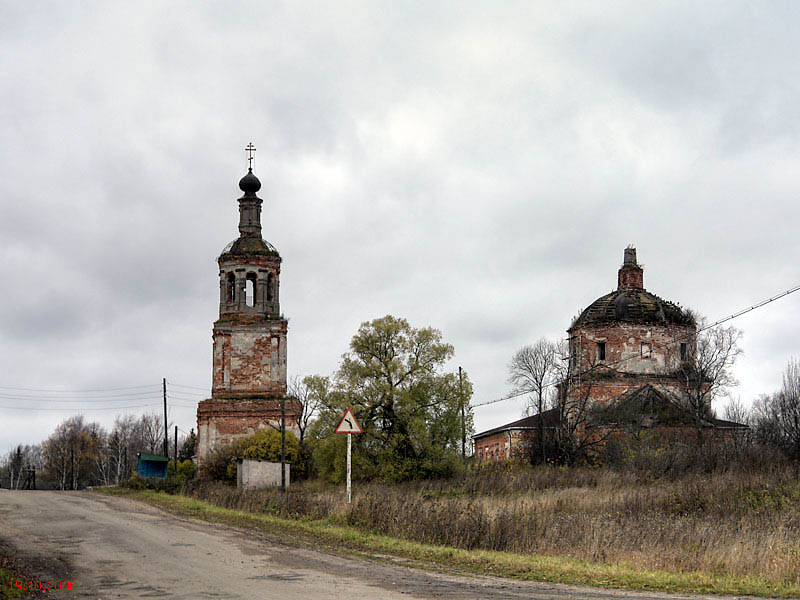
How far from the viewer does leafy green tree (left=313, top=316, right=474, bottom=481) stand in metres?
40.0

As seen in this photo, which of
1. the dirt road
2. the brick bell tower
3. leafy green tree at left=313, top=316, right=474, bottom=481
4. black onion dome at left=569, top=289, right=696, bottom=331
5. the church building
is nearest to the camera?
the dirt road

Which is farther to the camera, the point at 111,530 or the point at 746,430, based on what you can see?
the point at 746,430

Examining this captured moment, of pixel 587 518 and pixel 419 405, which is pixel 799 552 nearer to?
pixel 587 518

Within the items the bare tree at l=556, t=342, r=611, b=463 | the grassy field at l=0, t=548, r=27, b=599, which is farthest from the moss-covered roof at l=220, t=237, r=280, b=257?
the grassy field at l=0, t=548, r=27, b=599

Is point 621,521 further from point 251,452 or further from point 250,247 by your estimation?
point 250,247

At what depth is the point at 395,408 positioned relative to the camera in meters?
41.0

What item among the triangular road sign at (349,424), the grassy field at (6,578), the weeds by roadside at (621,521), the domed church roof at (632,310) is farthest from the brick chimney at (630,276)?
the grassy field at (6,578)

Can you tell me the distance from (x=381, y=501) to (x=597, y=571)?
7764 mm

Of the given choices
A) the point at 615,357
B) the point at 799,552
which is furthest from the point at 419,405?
the point at 799,552

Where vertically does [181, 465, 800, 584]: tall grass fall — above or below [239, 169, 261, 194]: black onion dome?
below

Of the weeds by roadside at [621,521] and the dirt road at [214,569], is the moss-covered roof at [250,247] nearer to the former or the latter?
the weeds by roadside at [621,521]

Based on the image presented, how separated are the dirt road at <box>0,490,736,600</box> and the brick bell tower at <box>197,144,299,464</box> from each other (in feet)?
91.0

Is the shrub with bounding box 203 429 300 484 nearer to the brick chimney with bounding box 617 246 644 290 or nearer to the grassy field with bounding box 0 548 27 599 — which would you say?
the brick chimney with bounding box 617 246 644 290

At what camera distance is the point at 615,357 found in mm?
53969
